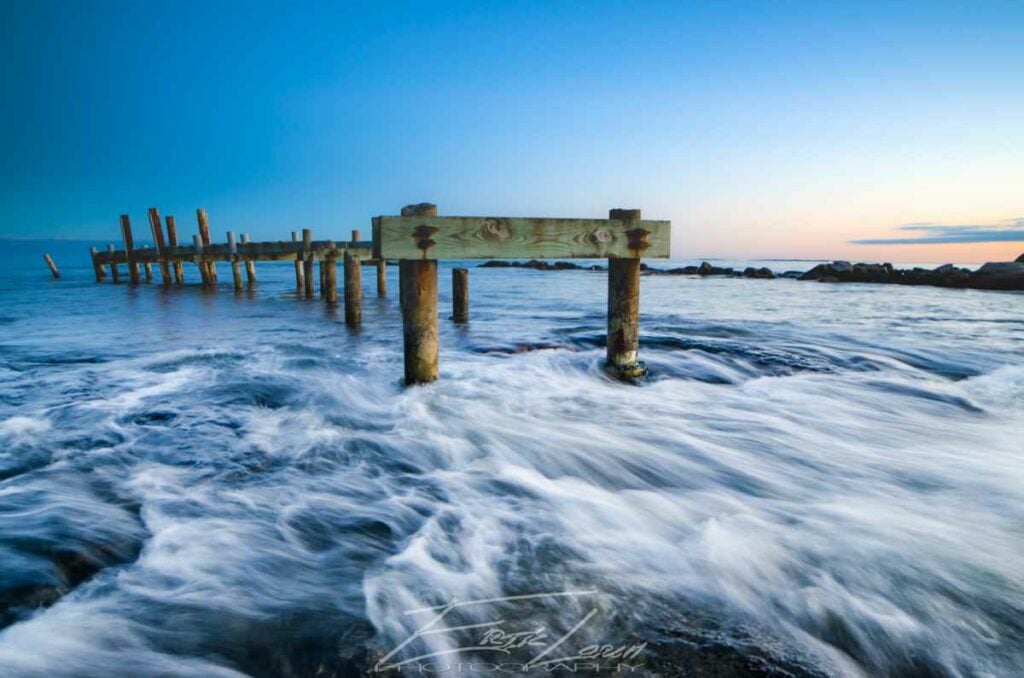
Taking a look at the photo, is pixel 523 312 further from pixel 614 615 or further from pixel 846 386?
pixel 614 615

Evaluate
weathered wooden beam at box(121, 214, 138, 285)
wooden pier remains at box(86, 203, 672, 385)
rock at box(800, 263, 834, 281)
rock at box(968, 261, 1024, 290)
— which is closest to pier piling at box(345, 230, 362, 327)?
wooden pier remains at box(86, 203, 672, 385)

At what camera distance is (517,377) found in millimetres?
7172

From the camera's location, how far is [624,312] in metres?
6.59

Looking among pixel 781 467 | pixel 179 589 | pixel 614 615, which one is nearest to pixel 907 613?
pixel 614 615

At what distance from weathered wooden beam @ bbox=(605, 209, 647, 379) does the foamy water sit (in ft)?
Answer: 1.28

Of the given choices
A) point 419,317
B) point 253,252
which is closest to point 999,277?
point 419,317

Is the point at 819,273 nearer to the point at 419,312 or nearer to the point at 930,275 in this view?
the point at 930,275

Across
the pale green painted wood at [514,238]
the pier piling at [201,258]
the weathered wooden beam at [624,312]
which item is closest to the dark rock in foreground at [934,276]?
the weathered wooden beam at [624,312]

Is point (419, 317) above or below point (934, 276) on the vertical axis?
above

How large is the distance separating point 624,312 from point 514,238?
1804 mm

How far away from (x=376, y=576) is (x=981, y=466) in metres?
4.76

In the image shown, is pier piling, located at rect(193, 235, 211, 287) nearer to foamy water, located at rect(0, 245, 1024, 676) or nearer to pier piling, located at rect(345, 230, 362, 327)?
pier piling, located at rect(345, 230, 362, 327)

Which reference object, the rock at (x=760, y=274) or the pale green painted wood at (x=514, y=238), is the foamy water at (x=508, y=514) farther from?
the rock at (x=760, y=274)

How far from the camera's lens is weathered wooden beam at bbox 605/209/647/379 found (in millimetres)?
6363
